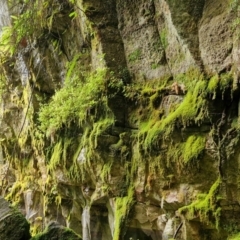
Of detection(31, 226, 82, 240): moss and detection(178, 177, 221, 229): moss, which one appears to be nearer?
detection(31, 226, 82, 240): moss

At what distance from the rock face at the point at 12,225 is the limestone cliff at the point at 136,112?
0.34m

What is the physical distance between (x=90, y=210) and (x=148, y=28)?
406 cm

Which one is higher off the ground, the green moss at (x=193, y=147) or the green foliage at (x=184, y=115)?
the green foliage at (x=184, y=115)

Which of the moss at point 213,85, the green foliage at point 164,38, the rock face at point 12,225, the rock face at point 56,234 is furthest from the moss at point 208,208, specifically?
the green foliage at point 164,38

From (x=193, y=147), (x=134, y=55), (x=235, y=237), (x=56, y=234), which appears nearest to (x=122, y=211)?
(x=193, y=147)

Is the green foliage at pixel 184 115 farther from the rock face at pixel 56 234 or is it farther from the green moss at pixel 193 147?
the rock face at pixel 56 234

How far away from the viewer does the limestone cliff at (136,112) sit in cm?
498

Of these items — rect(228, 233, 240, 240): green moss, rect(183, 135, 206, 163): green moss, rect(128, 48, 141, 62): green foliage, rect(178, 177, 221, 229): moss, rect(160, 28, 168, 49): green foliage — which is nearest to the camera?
rect(228, 233, 240, 240): green moss

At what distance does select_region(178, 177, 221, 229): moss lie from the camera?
4.91m

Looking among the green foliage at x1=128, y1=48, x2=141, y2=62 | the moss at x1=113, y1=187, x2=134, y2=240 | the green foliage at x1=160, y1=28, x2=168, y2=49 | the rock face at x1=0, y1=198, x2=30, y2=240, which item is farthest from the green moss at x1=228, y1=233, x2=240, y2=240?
the green foliage at x1=128, y1=48, x2=141, y2=62

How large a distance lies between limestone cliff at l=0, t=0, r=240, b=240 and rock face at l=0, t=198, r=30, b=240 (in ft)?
1.13

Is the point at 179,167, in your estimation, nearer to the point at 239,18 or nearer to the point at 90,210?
the point at 239,18

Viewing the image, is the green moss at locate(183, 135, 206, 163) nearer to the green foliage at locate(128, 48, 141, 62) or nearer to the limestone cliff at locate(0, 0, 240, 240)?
the limestone cliff at locate(0, 0, 240, 240)

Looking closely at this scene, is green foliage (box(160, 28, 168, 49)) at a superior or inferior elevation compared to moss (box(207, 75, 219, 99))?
superior
